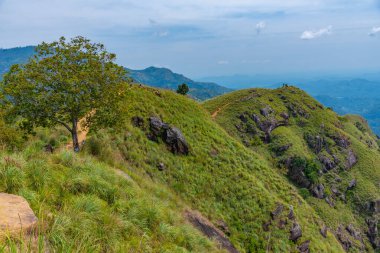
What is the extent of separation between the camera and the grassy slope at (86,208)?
24.1ft

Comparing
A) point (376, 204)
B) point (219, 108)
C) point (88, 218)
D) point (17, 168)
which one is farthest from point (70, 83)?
point (376, 204)

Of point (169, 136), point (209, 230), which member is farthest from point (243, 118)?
point (209, 230)

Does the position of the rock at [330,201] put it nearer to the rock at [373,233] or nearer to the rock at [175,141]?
the rock at [373,233]

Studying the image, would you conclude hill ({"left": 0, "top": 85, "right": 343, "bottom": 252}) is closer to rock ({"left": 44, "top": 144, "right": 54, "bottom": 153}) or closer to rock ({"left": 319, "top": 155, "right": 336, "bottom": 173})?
rock ({"left": 44, "top": 144, "right": 54, "bottom": 153})

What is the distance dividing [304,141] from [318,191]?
19304 mm

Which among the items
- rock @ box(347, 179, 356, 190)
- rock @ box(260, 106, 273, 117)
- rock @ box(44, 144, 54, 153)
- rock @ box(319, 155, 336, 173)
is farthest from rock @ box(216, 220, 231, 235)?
rock @ box(319, 155, 336, 173)

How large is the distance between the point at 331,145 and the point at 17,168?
84678 mm

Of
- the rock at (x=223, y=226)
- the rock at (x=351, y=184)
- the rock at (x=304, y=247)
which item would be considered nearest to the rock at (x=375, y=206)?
the rock at (x=351, y=184)

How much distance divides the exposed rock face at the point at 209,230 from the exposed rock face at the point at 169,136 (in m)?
9.31

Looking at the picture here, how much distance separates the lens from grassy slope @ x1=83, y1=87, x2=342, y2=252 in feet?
80.5

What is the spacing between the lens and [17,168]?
9078 millimetres

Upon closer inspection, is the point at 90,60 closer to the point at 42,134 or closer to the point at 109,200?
the point at 42,134

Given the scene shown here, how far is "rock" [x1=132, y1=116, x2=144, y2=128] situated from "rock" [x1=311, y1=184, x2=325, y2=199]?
47.5m

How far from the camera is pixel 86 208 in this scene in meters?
8.60
